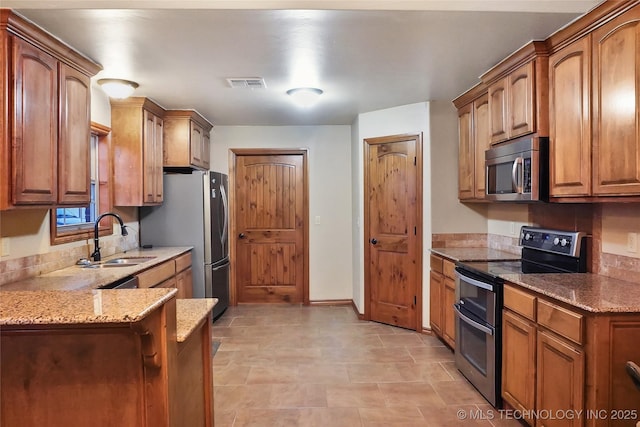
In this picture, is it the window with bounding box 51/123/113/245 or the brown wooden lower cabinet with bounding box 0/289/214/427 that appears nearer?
the brown wooden lower cabinet with bounding box 0/289/214/427

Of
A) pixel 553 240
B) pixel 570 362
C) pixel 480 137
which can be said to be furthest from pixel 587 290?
pixel 480 137

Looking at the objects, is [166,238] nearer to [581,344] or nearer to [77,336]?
[77,336]

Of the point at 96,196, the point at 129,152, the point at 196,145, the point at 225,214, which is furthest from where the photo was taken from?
the point at 225,214

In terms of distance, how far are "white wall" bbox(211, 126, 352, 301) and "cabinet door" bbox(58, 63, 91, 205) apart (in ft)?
8.36

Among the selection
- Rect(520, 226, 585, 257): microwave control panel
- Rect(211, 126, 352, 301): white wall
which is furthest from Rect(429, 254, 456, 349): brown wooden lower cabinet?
Rect(211, 126, 352, 301): white wall

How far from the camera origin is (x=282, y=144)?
536 cm

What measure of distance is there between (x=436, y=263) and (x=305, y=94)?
199 cm

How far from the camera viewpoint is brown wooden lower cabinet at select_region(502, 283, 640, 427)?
5.85 feet

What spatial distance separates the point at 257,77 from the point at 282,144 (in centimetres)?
216

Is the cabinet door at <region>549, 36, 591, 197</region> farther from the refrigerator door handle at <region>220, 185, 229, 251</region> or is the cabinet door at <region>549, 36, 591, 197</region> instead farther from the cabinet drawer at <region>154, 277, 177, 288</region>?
the refrigerator door handle at <region>220, 185, 229, 251</region>

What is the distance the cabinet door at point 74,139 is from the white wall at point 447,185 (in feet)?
9.94

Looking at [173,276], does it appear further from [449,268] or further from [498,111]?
[498,111]

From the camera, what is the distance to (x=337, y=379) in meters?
3.11

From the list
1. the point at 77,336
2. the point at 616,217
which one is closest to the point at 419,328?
the point at 616,217
